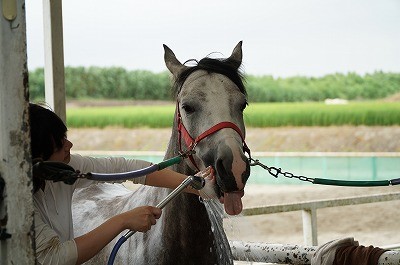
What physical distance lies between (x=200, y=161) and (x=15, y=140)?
1144 mm

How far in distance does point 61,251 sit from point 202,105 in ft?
2.82

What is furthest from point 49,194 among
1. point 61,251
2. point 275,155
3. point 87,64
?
point 87,64

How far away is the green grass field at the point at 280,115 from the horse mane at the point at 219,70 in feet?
72.1

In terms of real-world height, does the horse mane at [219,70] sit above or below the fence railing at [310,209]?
above

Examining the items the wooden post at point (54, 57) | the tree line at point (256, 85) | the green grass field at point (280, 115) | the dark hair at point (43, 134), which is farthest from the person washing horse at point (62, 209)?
the tree line at point (256, 85)

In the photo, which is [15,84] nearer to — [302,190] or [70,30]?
[302,190]

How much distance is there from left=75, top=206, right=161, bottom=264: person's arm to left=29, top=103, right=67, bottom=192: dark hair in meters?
0.23

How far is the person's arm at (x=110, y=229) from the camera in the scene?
1849 mm

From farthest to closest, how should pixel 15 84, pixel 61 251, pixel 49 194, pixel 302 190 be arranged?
pixel 302 190 < pixel 49 194 < pixel 61 251 < pixel 15 84

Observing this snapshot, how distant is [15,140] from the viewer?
4.59ft

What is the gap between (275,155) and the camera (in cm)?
2322

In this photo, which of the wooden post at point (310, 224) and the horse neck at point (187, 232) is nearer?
the horse neck at point (187, 232)

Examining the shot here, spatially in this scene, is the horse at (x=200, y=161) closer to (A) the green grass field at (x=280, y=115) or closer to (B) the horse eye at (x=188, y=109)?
(B) the horse eye at (x=188, y=109)

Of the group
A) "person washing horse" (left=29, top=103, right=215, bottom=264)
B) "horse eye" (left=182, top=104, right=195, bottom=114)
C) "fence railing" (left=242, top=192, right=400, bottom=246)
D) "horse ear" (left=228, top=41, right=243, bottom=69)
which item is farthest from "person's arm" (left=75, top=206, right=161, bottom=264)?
"fence railing" (left=242, top=192, right=400, bottom=246)
